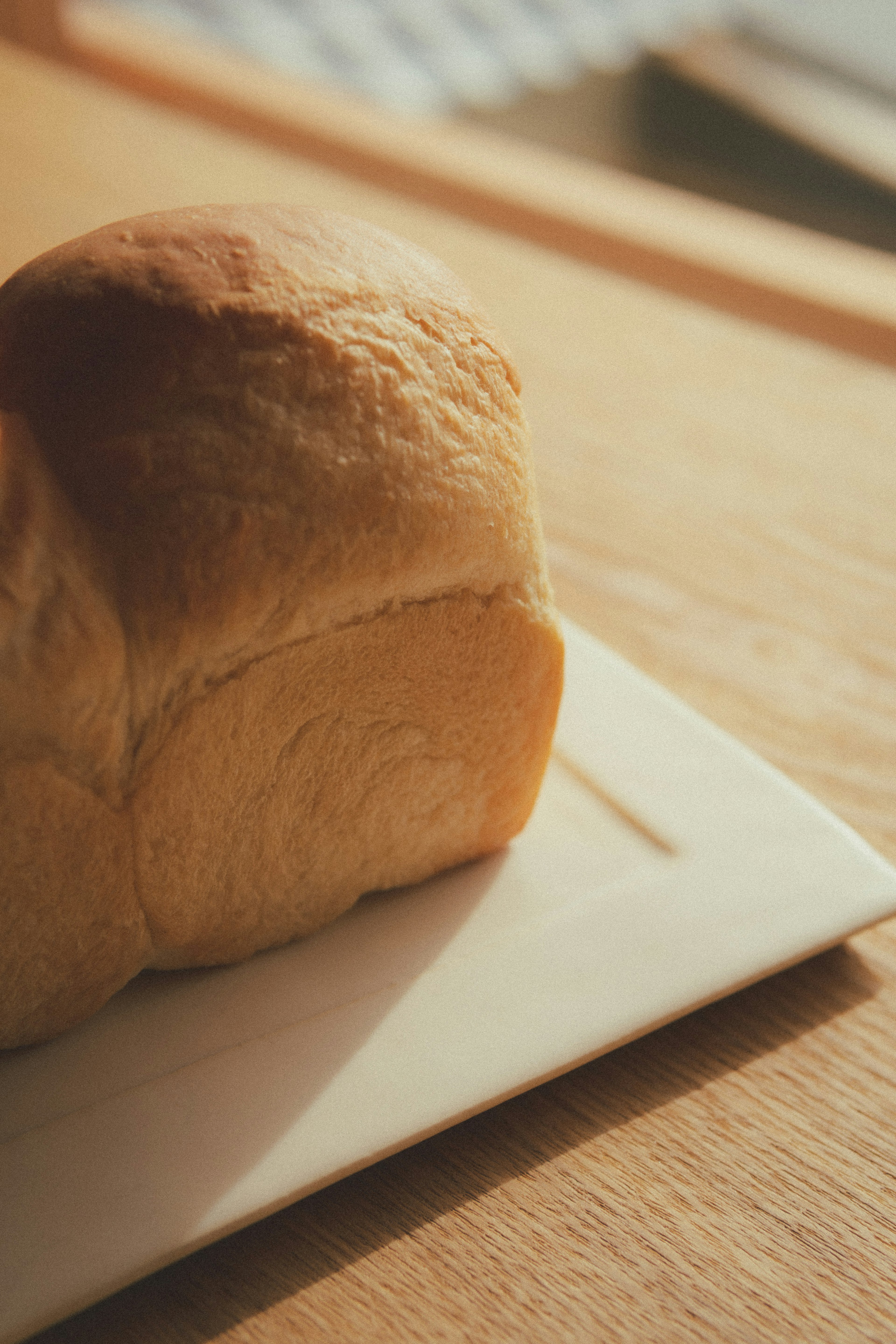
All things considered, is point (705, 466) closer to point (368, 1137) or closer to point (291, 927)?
point (291, 927)

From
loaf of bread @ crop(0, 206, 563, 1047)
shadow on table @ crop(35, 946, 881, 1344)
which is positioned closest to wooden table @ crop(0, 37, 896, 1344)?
shadow on table @ crop(35, 946, 881, 1344)

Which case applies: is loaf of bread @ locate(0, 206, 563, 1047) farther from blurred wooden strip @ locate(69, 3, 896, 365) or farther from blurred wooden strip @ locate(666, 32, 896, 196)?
blurred wooden strip @ locate(666, 32, 896, 196)

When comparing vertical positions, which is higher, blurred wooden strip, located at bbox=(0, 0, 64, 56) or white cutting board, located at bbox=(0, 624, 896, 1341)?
blurred wooden strip, located at bbox=(0, 0, 64, 56)

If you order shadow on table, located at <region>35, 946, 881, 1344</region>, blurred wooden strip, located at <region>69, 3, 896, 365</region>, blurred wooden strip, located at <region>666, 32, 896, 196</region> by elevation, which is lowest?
shadow on table, located at <region>35, 946, 881, 1344</region>

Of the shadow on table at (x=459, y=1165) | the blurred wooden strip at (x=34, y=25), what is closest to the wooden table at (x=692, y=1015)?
the shadow on table at (x=459, y=1165)

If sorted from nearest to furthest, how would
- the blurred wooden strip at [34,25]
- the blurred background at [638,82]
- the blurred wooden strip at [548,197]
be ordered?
the blurred wooden strip at [548,197]
the blurred wooden strip at [34,25]
the blurred background at [638,82]

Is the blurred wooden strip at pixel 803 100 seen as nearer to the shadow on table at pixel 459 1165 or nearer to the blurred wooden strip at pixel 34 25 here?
the blurred wooden strip at pixel 34 25
